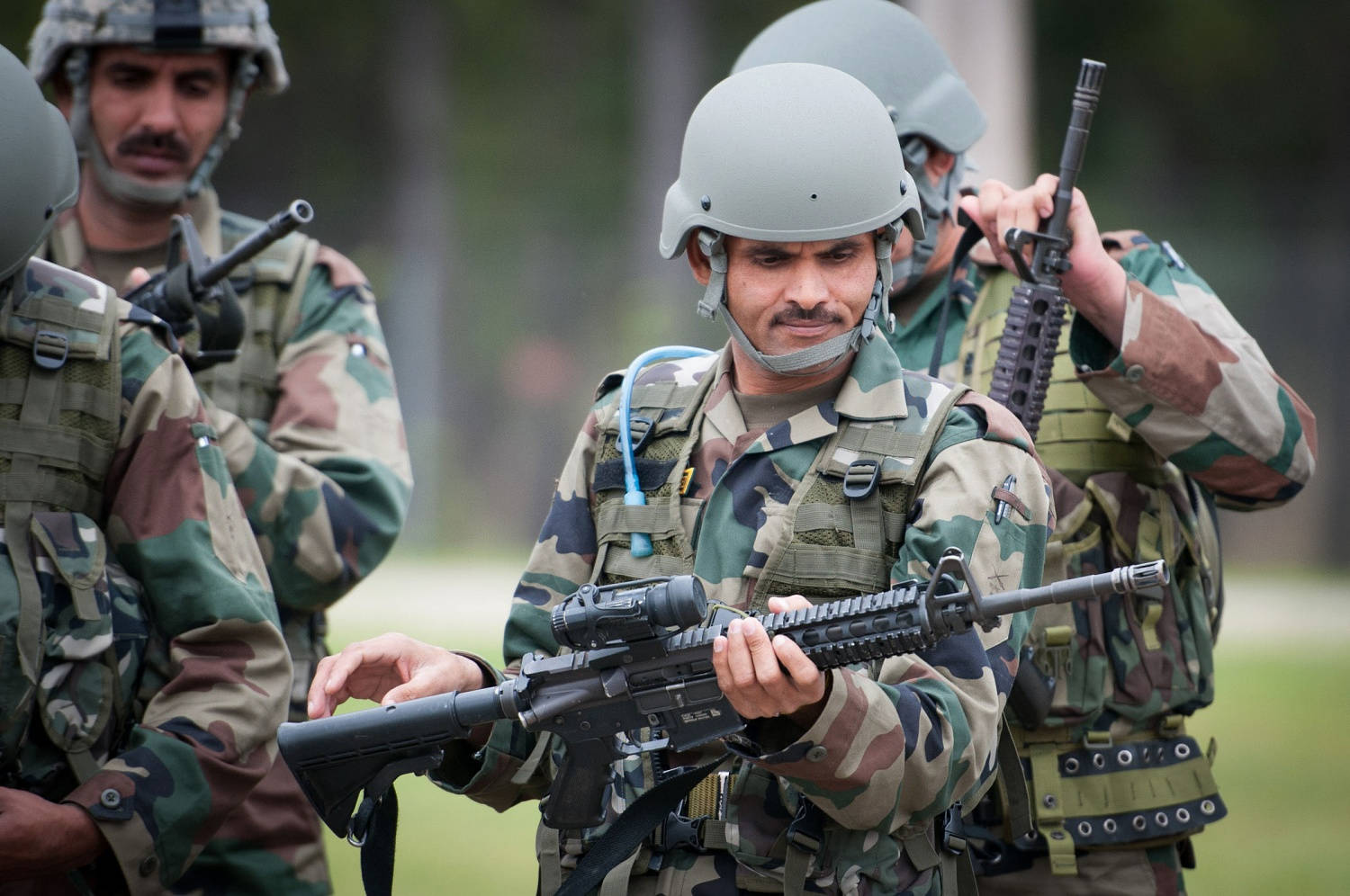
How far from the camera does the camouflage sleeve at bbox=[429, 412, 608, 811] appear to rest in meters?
3.50

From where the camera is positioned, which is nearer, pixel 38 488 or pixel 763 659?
pixel 763 659

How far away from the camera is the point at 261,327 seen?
16.9ft

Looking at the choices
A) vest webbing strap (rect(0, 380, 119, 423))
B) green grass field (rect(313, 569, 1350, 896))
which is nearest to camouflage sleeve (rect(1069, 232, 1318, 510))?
vest webbing strap (rect(0, 380, 119, 423))

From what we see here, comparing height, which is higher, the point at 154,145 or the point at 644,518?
the point at 154,145

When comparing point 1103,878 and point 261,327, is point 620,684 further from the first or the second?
point 261,327

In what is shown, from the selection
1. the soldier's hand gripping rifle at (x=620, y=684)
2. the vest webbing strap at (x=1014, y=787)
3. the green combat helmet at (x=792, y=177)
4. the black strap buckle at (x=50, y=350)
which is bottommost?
the vest webbing strap at (x=1014, y=787)

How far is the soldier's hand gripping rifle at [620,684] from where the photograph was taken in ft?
9.44

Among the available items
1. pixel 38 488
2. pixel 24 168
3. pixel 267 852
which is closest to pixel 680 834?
pixel 38 488

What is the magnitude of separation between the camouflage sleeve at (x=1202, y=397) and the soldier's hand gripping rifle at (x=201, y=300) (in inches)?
84.1

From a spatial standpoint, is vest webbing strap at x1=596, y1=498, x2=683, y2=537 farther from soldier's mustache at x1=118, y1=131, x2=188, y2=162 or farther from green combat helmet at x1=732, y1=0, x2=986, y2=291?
soldier's mustache at x1=118, y1=131, x2=188, y2=162

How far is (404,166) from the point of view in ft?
75.0

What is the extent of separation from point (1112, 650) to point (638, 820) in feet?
4.93

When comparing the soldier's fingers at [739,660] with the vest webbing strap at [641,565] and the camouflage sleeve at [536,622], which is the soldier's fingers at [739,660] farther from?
the camouflage sleeve at [536,622]

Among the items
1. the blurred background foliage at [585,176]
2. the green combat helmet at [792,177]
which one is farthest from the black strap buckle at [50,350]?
the blurred background foliage at [585,176]
